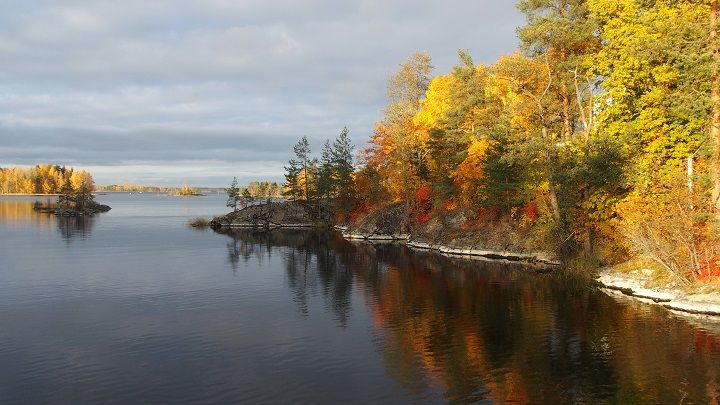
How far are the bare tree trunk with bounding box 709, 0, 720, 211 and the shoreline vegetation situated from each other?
74 millimetres

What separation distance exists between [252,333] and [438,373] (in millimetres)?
10773

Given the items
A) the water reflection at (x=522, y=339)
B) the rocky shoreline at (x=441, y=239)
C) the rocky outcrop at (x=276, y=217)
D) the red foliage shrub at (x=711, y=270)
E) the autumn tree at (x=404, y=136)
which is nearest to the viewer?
the water reflection at (x=522, y=339)

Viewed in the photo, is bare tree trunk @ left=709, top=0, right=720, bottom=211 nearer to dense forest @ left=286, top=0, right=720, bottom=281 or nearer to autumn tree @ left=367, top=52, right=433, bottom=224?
dense forest @ left=286, top=0, right=720, bottom=281

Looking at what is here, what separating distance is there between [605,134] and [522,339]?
2007cm

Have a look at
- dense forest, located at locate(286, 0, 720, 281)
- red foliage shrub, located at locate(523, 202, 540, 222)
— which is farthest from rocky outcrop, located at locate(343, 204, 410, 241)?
red foliage shrub, located at locate(523, 202, 540, 222)

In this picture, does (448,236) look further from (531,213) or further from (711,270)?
(711,270)

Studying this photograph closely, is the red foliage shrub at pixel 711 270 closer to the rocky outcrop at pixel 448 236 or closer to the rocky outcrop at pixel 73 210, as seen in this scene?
the rocky outcrop at pixel 448 236

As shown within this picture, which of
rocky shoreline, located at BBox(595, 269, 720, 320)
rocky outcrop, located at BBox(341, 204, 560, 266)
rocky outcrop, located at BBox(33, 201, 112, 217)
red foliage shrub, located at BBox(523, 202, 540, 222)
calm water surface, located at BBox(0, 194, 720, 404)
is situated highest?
red foliage shrub, located at BBox(523, 202, 540, 222)

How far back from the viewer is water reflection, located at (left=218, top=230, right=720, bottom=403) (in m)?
18.8

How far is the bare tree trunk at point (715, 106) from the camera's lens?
27.7 metres

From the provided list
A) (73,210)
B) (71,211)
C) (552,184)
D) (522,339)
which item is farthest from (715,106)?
(73,210)

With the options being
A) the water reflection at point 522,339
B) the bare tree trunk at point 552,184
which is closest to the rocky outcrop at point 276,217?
the water reflection at point 522,339

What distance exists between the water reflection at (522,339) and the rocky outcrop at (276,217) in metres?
63.4

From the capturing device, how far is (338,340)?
25.4 metres
